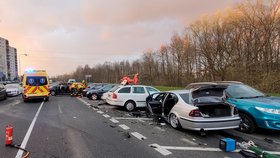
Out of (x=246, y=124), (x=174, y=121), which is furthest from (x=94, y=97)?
(x=246, y=124)

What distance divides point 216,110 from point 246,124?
124cm

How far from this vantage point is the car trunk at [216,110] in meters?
6.95

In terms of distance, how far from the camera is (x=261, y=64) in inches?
1084

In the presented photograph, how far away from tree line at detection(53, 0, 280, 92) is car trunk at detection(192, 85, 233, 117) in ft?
54.4

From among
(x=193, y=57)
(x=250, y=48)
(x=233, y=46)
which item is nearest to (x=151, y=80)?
(x=193, y=57)

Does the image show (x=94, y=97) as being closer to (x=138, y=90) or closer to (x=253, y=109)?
(x=138, y=90)

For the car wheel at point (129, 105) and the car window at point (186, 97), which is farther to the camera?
the car wheel at point (129, 105)

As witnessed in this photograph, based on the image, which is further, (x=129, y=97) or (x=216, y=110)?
(x=129, y=97)

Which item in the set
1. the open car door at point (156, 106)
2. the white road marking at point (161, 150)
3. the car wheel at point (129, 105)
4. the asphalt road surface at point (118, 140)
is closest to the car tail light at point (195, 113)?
the asphalt road surface at point (118, 140)

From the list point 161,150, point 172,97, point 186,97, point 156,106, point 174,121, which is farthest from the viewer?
point 156,106

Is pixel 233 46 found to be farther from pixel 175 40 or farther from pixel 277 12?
pixel 175 40

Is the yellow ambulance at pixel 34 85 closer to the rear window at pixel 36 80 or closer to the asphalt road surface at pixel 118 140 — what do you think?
the rear window at pixel 36 80

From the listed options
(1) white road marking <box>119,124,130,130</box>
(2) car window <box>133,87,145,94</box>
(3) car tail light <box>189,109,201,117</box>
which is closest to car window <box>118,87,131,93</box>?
(2) car window <box>133,87,145,94</box>

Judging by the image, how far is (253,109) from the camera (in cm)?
704
